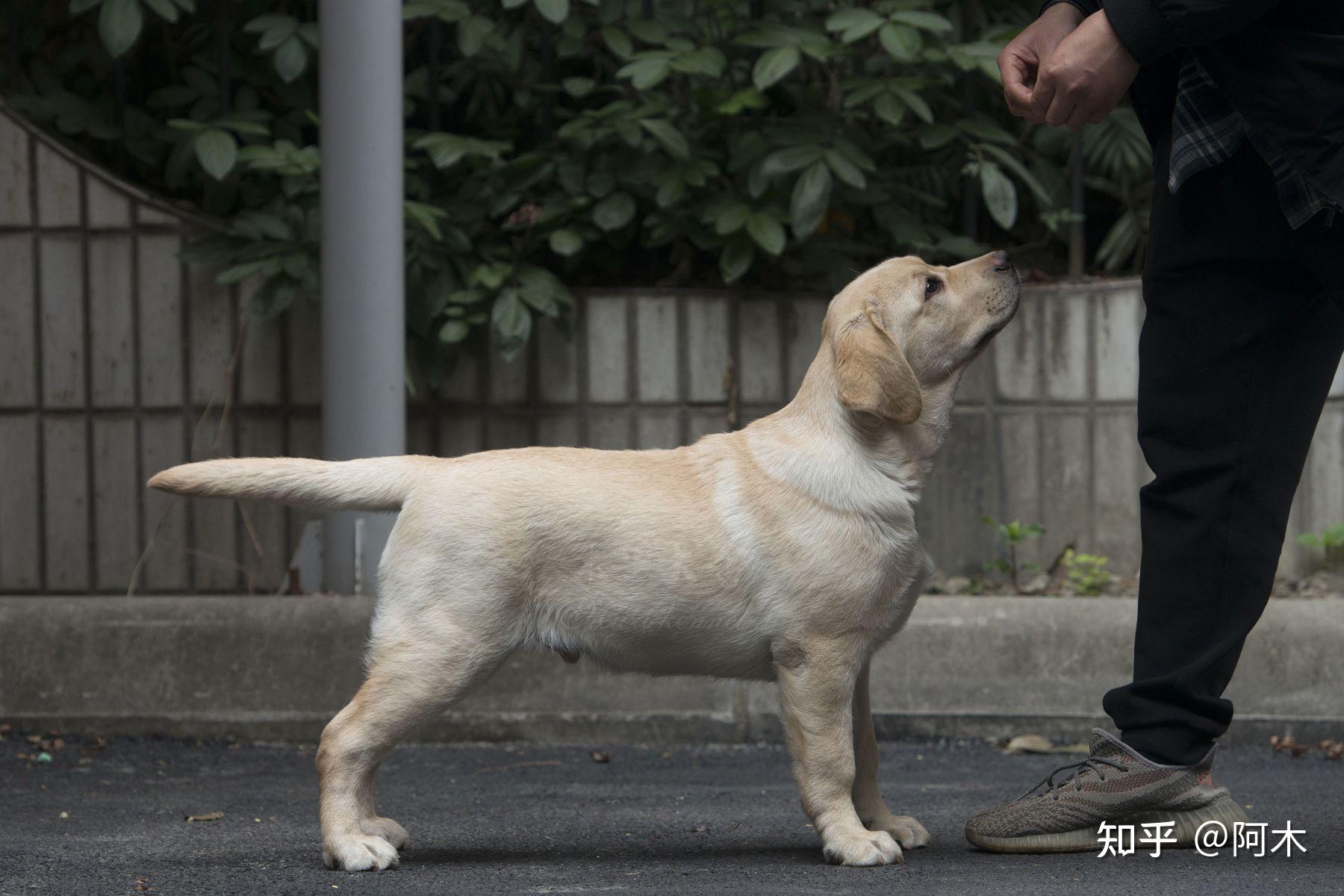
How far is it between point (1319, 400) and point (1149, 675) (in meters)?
0.63

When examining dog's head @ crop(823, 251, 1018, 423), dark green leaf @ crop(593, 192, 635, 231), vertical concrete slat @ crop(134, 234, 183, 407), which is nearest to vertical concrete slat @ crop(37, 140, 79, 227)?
vertical concrete slat @ crop(134, 234, 183, 407)

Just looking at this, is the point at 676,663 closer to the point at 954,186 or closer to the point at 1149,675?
the point at 1149,675

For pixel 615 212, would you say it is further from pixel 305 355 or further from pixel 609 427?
pixel 305 355

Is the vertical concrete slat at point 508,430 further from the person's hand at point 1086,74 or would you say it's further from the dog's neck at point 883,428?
the person's hand at point 1086,74

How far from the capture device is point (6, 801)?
3479 millimetres

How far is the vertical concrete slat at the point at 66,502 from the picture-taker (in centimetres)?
490

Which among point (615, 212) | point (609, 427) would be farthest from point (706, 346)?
point (615, 212)

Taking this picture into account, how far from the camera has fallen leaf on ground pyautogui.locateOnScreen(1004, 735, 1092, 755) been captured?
408cm

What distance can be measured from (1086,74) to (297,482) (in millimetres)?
1679

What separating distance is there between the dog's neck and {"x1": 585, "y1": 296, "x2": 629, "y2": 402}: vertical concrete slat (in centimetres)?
191

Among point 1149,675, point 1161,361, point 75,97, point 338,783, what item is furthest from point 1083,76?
point 75,97

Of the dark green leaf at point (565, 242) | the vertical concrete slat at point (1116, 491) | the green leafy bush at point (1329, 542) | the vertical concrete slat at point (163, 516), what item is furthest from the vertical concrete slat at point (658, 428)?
the green leafy bush at point (1329, 542)

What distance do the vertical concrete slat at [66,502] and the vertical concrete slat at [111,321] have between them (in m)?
0.15

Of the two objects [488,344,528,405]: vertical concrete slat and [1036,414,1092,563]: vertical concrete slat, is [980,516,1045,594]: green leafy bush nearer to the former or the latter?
[1036,414,1092,563]: vertical concrete slat
